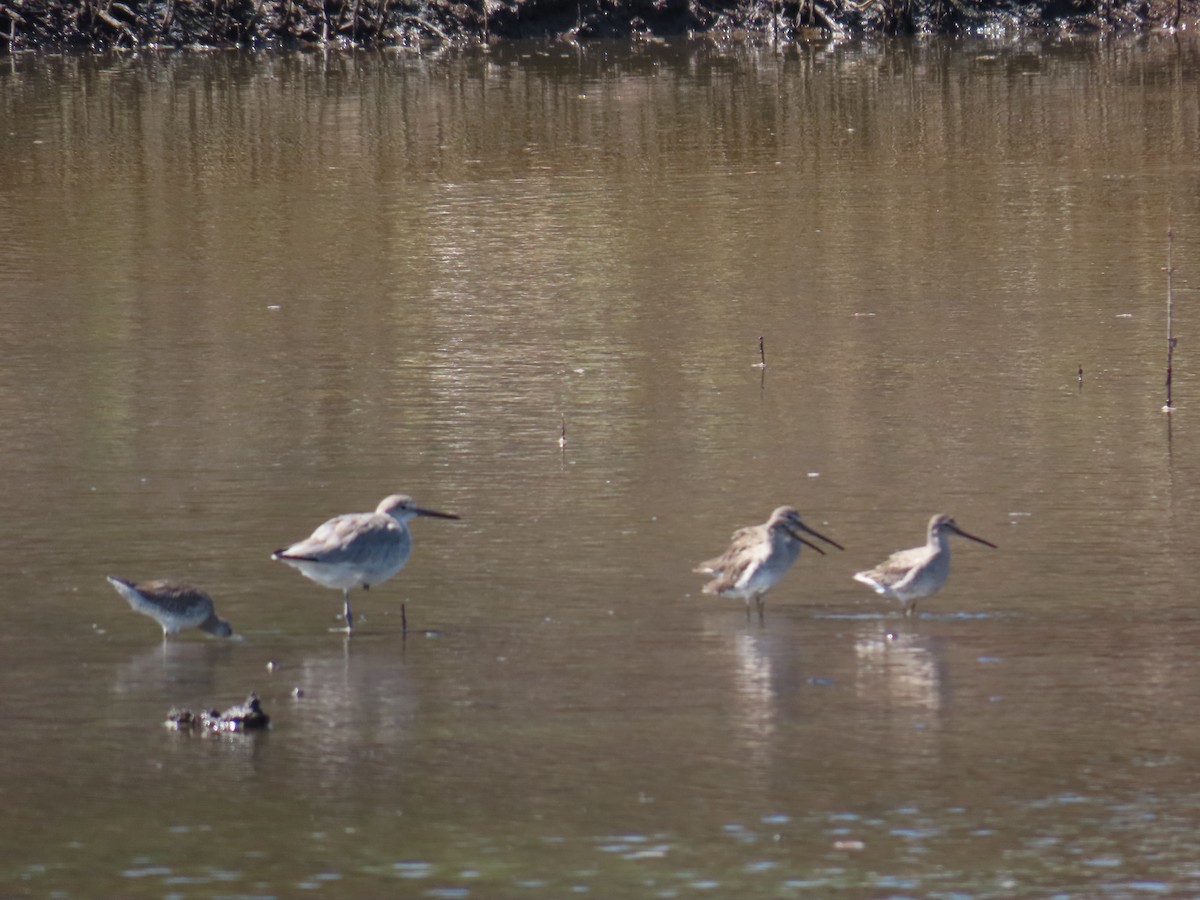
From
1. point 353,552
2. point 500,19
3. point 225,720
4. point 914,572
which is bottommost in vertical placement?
point 225,720

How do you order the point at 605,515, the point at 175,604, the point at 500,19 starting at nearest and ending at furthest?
the point at 175,604, the point at 605,515, the point at 500,19

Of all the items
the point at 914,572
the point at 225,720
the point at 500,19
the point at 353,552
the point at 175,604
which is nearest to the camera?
the point at 225,720

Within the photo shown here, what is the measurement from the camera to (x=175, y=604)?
708 centimetres

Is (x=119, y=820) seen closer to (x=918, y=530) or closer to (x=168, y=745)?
(x=168, y=745)

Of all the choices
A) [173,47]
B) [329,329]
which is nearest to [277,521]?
[329,329]

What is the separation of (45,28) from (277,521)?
2565 cm

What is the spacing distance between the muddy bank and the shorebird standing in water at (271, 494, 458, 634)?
26.1 metres

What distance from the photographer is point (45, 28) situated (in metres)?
32.3

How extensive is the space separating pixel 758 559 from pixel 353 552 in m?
1.43

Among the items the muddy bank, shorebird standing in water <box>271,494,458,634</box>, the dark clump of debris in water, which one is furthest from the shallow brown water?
the muddy bank

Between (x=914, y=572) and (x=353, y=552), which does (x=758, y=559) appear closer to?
(x=914, y=572)

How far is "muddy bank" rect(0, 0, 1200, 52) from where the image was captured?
106ft

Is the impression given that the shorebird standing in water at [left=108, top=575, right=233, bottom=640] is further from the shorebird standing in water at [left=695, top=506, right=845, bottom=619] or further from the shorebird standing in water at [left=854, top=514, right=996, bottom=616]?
the shorebird standing in water at [left=854, top=514, right=996, bottom=616]

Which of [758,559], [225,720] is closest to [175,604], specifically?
[225,720]
